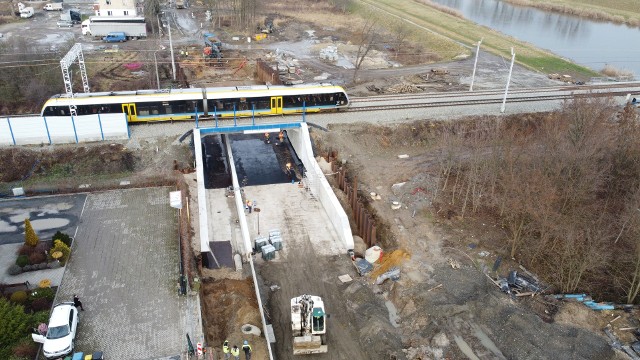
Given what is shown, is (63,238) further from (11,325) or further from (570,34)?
(570,34)

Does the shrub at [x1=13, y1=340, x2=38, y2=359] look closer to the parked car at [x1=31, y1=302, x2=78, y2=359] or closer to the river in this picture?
the parked car at [x1=31, y1=302, x2=78, y2=359]

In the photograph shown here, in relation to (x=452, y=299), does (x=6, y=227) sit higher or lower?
higher

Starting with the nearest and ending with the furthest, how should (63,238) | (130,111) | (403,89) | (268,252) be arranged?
(63,238) → (268,252) → (130,111) → (403,89)

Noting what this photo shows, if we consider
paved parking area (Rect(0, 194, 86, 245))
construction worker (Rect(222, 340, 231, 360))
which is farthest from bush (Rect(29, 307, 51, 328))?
construction worker (Rect(222, 340, 231, 360))

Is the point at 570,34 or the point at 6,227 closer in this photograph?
the point at 6,227

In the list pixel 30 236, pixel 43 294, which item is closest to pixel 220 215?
pixel 30 236

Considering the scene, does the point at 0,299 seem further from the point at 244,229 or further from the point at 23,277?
the point at 244,229

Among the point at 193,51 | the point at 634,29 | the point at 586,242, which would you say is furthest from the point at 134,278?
the point at 634,29
